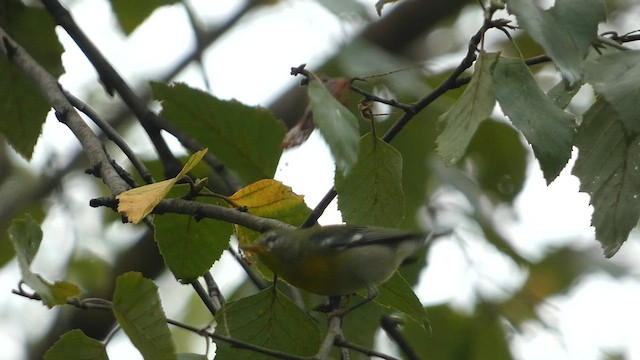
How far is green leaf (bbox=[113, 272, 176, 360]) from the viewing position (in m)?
1.42

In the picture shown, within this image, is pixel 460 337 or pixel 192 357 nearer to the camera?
pixel 192 357

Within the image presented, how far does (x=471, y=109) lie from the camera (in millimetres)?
1441

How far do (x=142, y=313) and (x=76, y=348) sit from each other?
149 millimetres

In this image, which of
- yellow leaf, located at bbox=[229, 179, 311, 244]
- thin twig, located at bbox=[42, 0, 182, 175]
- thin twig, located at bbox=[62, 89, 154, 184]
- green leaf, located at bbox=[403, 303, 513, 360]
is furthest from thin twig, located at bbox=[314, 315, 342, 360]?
green leaf, located at bbox=[403, 303, 513, 360]

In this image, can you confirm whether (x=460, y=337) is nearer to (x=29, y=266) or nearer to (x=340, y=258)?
(x=340, y=258)

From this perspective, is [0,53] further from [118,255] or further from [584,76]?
[118,255]

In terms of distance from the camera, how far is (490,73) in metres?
1.42

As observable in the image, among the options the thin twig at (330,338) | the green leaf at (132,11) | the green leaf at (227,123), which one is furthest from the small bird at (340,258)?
the green leaf at (132,11)

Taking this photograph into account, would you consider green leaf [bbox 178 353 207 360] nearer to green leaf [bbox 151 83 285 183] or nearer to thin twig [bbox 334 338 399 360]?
thin twig [bbox 334 338 399 360]

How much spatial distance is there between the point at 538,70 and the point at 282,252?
8.27 ft

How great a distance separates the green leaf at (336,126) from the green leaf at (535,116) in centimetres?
24

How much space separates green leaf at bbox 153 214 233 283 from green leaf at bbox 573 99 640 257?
2.16 ft

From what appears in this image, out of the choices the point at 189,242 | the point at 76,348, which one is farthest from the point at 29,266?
the point at 189,242

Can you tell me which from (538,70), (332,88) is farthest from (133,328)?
(538,70)
